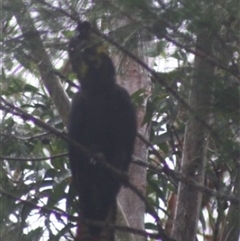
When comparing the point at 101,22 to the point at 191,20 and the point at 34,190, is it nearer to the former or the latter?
the point at 191,20

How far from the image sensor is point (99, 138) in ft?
11.5

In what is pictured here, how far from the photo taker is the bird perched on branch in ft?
11.2

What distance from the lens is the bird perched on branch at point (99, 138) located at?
341cm

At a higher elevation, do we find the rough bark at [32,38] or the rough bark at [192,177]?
the rough bark at [32,38]

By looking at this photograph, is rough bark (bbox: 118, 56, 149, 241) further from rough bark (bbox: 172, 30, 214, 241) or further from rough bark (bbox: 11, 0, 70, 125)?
rough bark (bbox: 11, 0, 70, 125)

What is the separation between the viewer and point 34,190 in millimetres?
4047

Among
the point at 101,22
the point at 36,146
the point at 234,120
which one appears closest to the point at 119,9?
the point at 101,22

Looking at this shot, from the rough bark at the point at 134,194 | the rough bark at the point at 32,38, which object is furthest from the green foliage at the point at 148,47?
the rough bark at the point at 134,194

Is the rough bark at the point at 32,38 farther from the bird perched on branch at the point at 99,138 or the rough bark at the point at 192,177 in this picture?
the rough bark at the point at 192,177

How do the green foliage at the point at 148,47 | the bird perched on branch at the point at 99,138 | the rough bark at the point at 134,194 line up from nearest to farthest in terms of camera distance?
the green foliage at the point at 148,47, the bird perched on branch at the point at 99,138, the rough bark at the point at 134,194

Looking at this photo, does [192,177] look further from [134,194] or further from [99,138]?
[134,194]

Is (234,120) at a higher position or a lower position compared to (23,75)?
lower

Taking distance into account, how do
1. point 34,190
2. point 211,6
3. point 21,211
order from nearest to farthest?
point 211,6, point 21,211, point 34,190

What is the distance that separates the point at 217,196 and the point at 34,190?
120 cm
